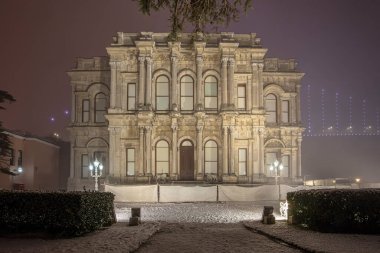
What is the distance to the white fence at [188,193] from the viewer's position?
30.6m

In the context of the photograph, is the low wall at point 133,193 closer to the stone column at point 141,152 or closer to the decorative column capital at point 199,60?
the stone column at point 141,152

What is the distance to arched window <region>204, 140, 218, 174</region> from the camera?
1545 inches

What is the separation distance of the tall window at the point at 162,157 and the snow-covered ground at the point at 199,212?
29.8ft

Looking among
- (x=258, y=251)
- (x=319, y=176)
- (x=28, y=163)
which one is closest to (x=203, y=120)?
(x=28, y=163)

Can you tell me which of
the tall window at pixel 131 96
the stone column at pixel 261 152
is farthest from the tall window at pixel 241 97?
the tall window at pixel 131 96

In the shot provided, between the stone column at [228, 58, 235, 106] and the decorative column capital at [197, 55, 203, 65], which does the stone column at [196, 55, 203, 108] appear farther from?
the stone column at [228, 58, 235, 106]

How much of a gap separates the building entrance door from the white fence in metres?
8.12

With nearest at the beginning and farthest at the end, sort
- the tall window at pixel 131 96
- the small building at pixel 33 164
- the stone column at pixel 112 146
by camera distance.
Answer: the small building at pixel 33 164
the stone column at pixel 112 146
the tall window at pixel 131 96

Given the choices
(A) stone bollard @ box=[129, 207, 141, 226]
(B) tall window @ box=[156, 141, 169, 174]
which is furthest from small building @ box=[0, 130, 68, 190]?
(A) stone bollard @ box=[129, 207, 141, 226]

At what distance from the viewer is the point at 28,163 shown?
42.5 meters

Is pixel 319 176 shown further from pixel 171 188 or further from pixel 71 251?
pixel 71 251

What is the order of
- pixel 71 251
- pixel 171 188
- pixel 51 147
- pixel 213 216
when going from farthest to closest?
pixel 51 147 → pixel 171 188 → pixel 213 216 → pixel 71 251

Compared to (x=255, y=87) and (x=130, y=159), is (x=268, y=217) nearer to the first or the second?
(x=130, y=159)

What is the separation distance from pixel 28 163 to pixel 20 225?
28196 millimetres
